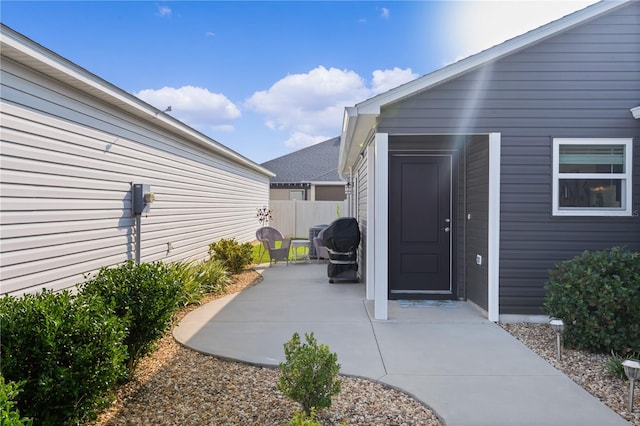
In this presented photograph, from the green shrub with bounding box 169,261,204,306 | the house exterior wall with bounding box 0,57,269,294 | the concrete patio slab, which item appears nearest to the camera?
the concrete patio slab

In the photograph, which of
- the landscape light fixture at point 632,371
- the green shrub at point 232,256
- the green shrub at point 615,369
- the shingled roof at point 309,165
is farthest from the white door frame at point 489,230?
the shingled roof at point 309,165

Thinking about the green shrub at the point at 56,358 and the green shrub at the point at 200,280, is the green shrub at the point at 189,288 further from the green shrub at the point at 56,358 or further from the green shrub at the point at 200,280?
the green shrub at the point at 56,358

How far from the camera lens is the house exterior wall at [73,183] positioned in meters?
4.14

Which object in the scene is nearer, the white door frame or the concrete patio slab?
→ the concrete patio slab

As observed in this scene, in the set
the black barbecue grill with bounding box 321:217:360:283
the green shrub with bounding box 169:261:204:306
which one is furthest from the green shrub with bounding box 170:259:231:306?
the black barbecue grill with bounding box 321:217:360:283

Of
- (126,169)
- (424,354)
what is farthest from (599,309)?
(126,169)

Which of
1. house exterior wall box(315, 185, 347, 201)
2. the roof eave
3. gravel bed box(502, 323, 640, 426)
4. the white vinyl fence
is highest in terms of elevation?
the roof eave

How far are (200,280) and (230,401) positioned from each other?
14.1ft

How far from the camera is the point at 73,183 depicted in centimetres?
509

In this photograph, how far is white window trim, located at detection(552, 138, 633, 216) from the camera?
545 centimetres

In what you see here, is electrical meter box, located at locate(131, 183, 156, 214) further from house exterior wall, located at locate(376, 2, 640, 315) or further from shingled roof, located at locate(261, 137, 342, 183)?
shingled roof, located at locate(261, 137, 342, 183)

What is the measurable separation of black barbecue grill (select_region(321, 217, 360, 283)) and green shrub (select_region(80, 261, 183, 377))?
15.3 feet

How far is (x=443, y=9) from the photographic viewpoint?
6.39m

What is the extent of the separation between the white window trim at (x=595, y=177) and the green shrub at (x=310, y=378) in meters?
4.03
